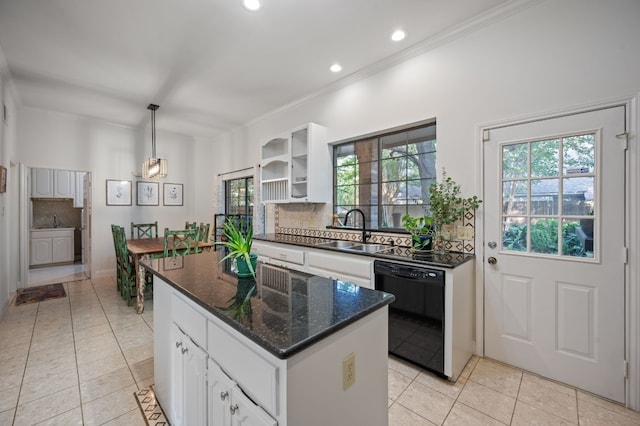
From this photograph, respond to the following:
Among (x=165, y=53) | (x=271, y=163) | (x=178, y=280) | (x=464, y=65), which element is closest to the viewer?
(x=178, y=280)

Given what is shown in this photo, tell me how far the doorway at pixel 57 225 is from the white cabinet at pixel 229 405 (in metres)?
5.53

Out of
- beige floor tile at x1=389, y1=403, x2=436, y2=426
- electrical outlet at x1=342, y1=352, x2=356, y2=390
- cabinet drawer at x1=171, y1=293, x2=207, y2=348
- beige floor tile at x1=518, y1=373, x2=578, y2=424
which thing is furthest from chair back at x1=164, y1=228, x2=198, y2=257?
beige floor tile at x1=518, y1=373, x2=578, y2=424

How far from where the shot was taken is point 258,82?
3.46m

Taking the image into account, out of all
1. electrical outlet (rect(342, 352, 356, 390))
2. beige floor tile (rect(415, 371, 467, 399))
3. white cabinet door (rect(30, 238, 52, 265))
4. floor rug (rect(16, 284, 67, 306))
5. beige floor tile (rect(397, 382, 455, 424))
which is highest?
electrical outlet (rect(342, 352, 356, 390))

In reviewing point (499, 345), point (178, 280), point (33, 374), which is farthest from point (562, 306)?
point (33, 374)


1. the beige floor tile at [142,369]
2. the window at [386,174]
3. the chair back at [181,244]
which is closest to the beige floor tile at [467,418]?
the window at [386,174]

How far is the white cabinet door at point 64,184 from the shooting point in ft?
19.6

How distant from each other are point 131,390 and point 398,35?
3597 millimetres

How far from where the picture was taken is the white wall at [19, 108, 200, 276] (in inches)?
172

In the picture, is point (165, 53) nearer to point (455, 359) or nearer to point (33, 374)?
point (33, 374)

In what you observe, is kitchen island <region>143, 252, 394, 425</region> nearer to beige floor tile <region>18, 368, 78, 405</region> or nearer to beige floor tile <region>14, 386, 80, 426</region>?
beige floor tile <region>14, 386, 80, 426</region>

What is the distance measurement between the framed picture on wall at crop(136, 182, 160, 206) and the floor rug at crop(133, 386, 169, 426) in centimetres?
439

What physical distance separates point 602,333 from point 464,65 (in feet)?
7.49

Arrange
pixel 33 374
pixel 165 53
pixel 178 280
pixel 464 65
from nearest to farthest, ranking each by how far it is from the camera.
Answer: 1. pixel 178 280
2. pixel 33 374
3. pixel 464 65
4. pixel 165 53
